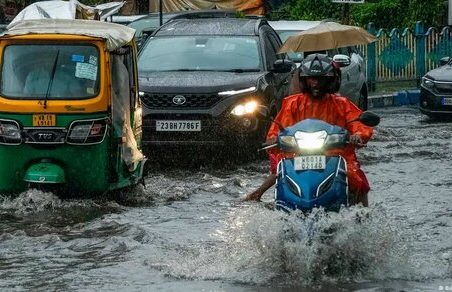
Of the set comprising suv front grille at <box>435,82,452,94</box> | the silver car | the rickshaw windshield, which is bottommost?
suv front grille at <box>435,82,452,94</box>

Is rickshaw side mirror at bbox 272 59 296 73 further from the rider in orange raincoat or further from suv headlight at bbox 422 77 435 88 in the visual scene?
the rider in orange raincoat

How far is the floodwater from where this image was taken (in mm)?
8961

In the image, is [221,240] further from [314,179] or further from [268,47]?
[268,47]

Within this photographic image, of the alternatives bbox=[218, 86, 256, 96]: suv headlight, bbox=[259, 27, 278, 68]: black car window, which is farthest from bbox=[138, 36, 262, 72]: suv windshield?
bbox=[218, 86, 256, 96]: suv headlight

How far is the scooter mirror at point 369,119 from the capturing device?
8.85 metres

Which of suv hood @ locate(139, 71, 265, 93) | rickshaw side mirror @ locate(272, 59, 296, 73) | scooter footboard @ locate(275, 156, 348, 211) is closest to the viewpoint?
scooter footboard @ locate(275, 156, 348, 211)

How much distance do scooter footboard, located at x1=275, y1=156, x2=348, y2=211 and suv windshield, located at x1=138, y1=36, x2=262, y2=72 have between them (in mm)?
8537

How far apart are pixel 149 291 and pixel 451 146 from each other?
10.8 metres

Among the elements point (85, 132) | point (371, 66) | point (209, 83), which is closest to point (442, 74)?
point (371, 66)

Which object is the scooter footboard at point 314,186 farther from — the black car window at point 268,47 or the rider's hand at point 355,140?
the black car window at point 268,47

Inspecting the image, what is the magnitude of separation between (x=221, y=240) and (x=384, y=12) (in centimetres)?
2591

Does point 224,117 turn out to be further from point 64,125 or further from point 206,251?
point 206,251

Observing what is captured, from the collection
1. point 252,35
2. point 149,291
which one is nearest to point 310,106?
point 149,291

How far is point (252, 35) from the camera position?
1820cm
